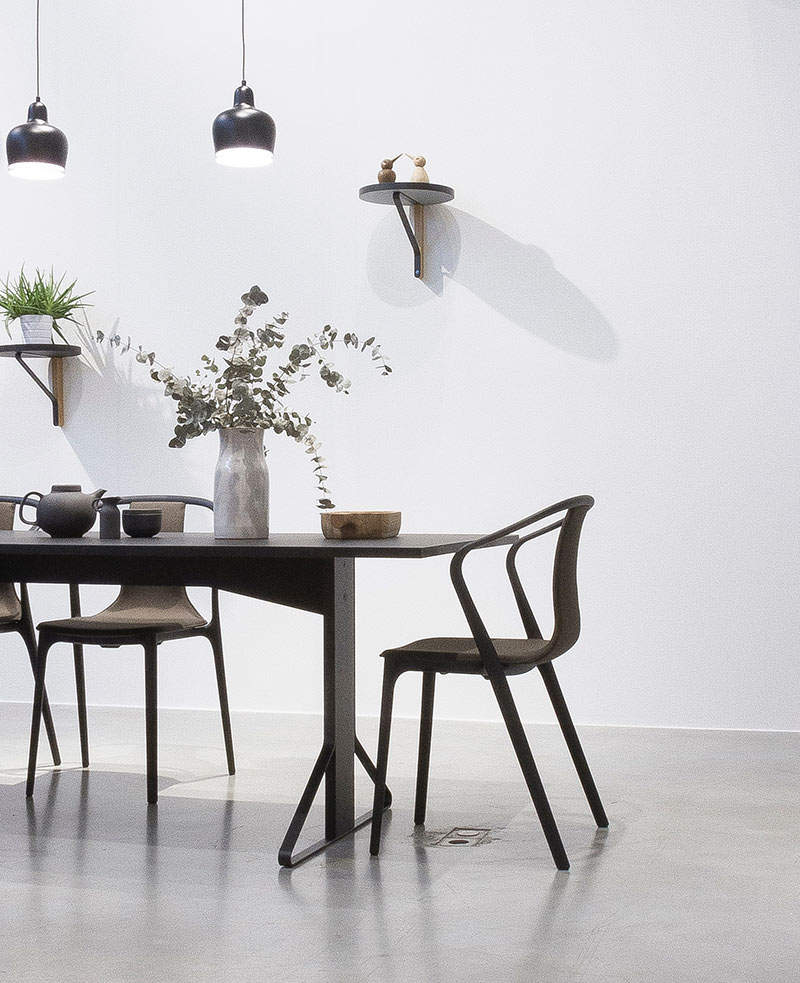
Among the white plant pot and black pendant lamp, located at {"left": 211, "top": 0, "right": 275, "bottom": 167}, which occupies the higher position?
black pendant lamp, located at {"left": 211, "top": 0, "right": 275, "bottom": 167}

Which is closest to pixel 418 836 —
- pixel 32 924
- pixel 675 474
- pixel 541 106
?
pixel 32 924

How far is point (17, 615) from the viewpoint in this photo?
377cm

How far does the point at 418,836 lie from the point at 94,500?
121 centimetres

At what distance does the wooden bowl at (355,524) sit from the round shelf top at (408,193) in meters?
1.79

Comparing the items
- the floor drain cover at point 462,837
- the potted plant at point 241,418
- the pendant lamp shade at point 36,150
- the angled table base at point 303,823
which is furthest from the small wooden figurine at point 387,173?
the floor drain cover at point 462,837

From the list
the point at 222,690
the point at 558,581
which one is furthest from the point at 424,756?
the point at 222,690

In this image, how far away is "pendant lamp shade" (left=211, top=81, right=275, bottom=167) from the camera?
3842mm

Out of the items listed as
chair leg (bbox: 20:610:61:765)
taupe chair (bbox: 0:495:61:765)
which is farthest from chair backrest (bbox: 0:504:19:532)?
chair leg (bbox: 20:610:61:765)

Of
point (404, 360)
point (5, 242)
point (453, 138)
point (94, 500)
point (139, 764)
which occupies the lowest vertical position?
point (139, 764)

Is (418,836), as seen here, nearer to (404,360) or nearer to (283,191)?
(404,360)

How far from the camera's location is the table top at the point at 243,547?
261 centimetres

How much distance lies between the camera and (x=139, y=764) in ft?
12.7

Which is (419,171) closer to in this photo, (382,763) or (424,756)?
(424,756)

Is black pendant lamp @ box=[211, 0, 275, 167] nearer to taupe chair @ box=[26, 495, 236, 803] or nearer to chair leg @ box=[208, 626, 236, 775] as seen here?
taupe chair @ box=[26, 495, 236, 803]
